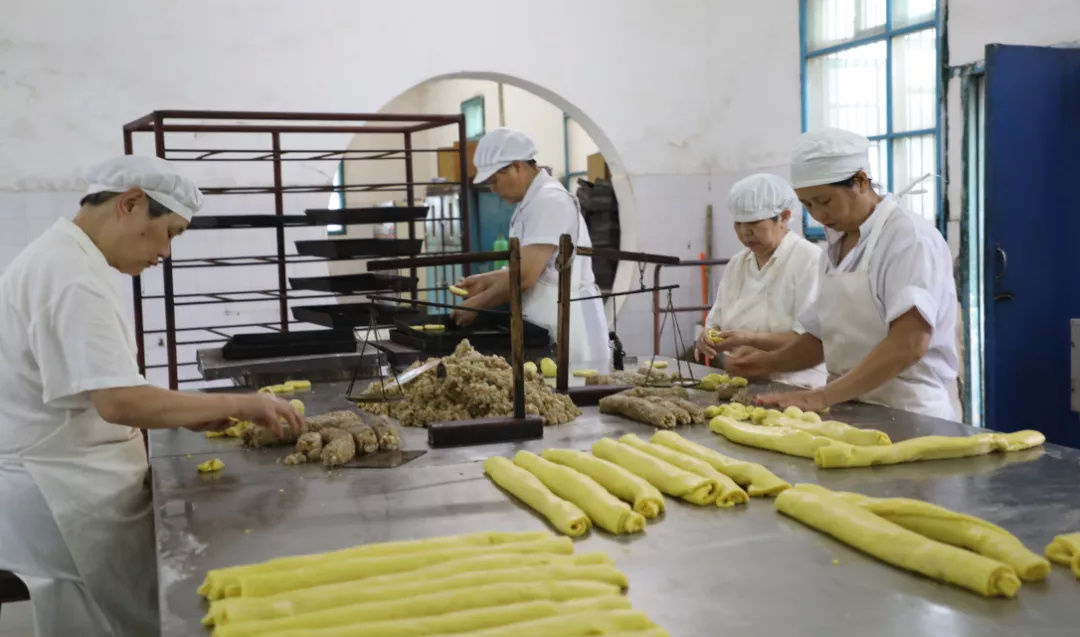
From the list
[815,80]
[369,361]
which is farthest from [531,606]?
[815,80]

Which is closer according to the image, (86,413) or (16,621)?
(86,413)

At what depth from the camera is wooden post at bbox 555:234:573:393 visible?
9.63ft

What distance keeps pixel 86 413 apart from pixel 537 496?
3.83 ft

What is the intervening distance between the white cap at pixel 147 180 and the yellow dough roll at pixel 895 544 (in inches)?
63.7

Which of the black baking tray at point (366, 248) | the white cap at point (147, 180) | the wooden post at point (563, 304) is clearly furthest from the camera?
the black baking tray at point (366, 248)

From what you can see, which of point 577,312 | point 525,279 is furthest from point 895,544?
point 577,312

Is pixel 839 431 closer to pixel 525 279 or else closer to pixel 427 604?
pixel 427 604

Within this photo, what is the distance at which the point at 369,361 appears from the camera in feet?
13.4

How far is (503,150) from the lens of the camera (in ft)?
14.0

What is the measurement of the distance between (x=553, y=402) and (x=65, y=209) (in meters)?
4.19

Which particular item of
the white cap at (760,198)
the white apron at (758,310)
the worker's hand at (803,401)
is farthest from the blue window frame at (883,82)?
the worker's hand at (803,401)

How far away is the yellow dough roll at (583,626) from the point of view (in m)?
1.38

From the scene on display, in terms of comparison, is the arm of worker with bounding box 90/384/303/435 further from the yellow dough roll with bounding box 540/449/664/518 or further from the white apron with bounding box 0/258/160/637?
the yellow dough roll with bounding box 540/449/664/518

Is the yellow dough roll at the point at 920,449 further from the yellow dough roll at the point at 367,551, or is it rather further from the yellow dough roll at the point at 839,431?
the yellow dough roll at the point at 367,551
